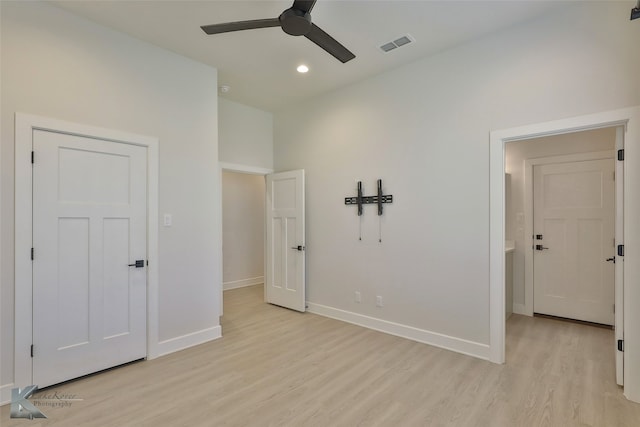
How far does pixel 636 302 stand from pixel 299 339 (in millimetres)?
2929

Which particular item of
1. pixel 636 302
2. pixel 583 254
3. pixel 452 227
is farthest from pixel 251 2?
pixel 583 254

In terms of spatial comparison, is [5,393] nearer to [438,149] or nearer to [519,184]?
[438,149]

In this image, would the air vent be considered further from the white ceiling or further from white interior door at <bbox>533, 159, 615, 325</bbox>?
white interior door at <bbox>533, 159, 615, 325</bbox>

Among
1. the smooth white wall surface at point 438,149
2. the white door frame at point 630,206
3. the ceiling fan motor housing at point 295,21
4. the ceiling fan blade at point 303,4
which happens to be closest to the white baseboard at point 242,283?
the smooth white wall surface at point 438,149

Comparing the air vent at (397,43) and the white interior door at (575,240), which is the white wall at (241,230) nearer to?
the air vent at (397,43)

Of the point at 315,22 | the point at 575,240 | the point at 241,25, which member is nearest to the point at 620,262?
the point at 575,240

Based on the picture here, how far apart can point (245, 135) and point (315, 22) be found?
2.30 metres

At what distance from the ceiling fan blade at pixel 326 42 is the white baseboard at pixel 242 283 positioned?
4.85 m

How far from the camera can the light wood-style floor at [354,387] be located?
216 centimetres

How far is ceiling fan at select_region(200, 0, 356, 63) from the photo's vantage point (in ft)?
6.51

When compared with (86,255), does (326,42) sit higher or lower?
higher

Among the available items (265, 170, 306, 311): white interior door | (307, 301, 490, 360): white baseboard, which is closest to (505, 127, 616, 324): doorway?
(307, 301, 490, 360): white baseboard

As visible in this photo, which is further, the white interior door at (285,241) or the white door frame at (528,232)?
the white interior door at (285,241)

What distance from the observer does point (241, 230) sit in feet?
21.2
